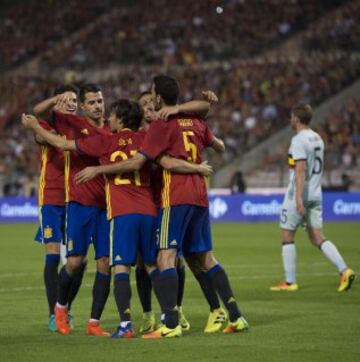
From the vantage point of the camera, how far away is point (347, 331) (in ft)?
33.5

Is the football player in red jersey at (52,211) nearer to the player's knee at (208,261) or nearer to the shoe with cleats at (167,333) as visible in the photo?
the shoe with cleats at (167,333)

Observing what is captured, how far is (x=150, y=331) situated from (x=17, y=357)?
2.02m

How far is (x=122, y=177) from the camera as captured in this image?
399 inches

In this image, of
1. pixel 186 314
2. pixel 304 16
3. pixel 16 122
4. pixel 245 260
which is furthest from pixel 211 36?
pixel 186 314

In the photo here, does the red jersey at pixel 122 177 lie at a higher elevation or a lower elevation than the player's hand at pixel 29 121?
lower

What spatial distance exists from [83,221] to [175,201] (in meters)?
1.05

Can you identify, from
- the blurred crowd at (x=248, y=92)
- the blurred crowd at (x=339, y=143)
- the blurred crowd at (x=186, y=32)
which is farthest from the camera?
the blurred crowd at (x=186, y=32)

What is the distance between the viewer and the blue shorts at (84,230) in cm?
1049

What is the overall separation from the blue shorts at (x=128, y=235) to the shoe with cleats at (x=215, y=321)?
41.9 inches

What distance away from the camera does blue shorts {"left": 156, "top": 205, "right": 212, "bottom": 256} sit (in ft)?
32.7

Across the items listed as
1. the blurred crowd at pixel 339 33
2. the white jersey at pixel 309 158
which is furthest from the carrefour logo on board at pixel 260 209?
the white jersey at pixel 309 158

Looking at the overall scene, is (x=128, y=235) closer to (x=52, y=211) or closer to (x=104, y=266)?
(x=104, y=266)

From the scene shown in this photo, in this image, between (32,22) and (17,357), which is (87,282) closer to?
(17,357)

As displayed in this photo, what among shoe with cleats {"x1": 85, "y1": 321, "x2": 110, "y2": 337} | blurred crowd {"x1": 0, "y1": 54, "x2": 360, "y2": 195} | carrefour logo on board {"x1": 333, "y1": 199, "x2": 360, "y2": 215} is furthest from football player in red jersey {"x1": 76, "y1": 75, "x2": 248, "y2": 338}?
blurred crowd {"x1": 0, "y1": 54, "x2": 360, "y2": 195}
